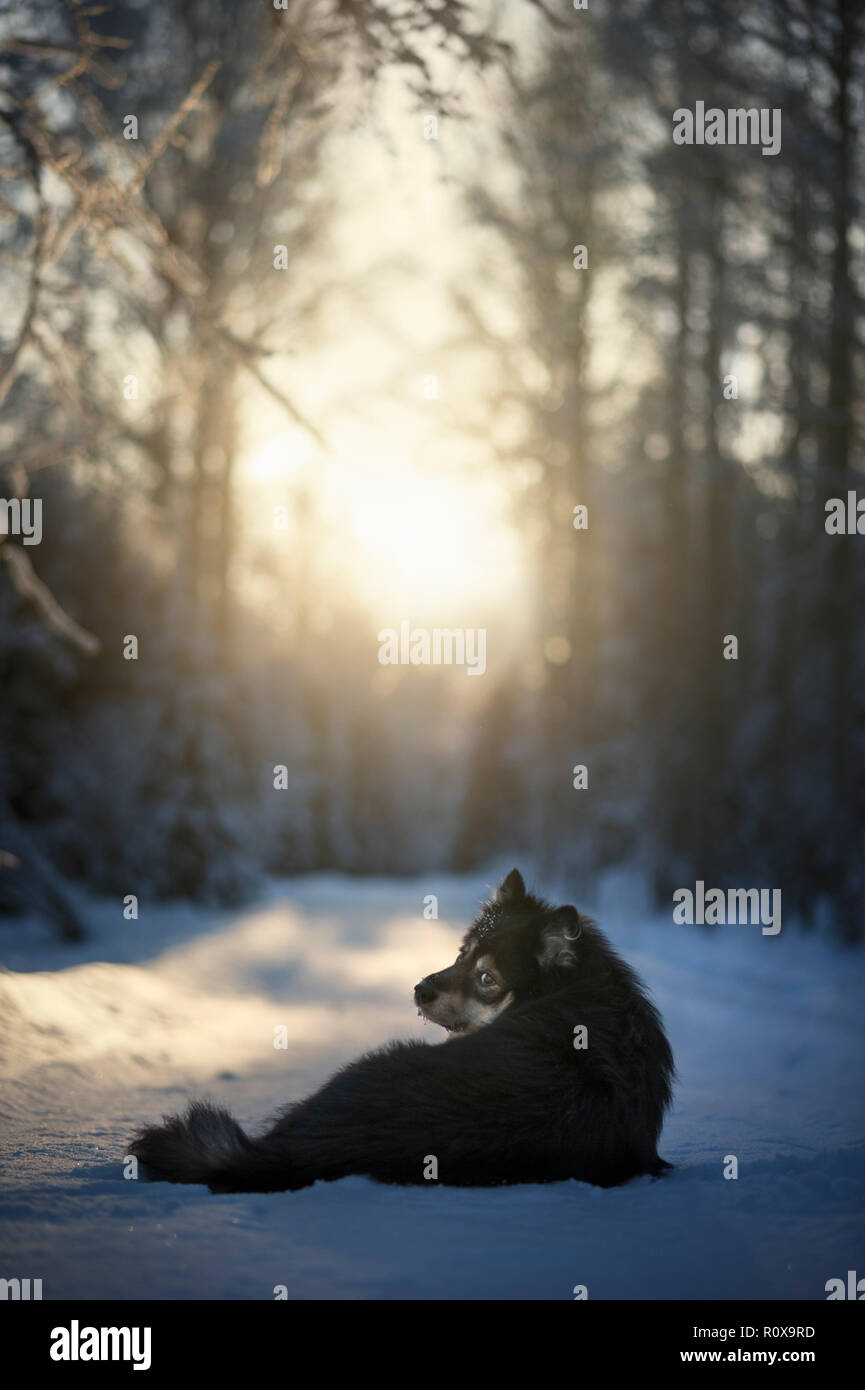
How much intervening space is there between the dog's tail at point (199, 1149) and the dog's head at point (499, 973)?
3.85ft

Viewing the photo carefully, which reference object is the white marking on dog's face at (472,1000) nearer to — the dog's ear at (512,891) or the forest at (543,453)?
the dog's ear at (512,891)

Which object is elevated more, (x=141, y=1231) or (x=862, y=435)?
(x=862, y=435)

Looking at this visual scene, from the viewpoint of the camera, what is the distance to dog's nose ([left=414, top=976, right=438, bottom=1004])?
16.7 feet

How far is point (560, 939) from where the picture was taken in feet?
16.5

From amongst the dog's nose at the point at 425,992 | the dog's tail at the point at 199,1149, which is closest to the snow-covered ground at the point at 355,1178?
the dog's tail at the point at 199,1149

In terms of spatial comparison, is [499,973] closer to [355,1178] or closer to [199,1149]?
[355,1178]

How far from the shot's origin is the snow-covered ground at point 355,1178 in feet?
11.6

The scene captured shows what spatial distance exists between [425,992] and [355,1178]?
112cm

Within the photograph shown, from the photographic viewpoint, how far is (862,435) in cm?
1562

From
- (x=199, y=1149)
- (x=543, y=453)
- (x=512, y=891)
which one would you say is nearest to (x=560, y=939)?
(x=512, y=891)

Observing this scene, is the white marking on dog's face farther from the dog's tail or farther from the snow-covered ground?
the dog's tail
